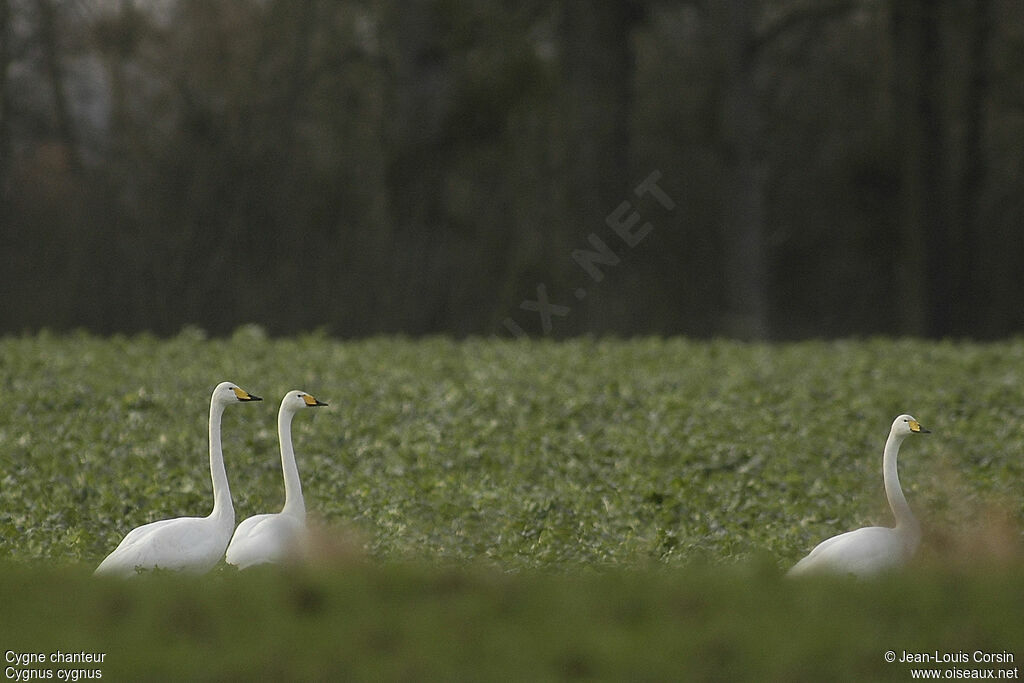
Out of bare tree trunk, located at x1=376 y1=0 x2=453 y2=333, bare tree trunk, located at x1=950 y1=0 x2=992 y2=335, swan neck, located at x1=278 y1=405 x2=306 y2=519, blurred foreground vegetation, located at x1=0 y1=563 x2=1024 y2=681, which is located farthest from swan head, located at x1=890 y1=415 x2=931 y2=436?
bare tree trunk, located at x1=950 y1=0 x2=992 y2=335

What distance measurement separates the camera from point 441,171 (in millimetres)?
23547

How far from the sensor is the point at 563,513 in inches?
386

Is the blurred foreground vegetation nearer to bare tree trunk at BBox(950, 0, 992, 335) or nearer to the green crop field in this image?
the green crop field

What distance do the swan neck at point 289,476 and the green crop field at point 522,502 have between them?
35cm

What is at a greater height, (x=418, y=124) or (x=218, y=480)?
(x=418, y=124)

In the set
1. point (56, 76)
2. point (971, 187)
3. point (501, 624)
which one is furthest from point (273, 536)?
point (971, 187)

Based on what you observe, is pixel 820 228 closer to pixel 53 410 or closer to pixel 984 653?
pixel 53 410

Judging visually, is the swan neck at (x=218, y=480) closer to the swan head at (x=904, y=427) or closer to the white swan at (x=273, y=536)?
the white swan at (x=273, y=536)

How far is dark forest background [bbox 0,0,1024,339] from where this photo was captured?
21.8 metres

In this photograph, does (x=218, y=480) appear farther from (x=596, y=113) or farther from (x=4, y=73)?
(x=4, y=73)

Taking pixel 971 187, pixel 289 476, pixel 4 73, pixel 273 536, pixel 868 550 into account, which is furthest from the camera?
pixel 971 187

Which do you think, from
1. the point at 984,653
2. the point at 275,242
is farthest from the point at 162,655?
the point at 275,242

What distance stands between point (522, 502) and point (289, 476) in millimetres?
2519

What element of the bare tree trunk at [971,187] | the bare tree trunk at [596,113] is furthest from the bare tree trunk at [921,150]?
the bare tree trunk at [596,113]
